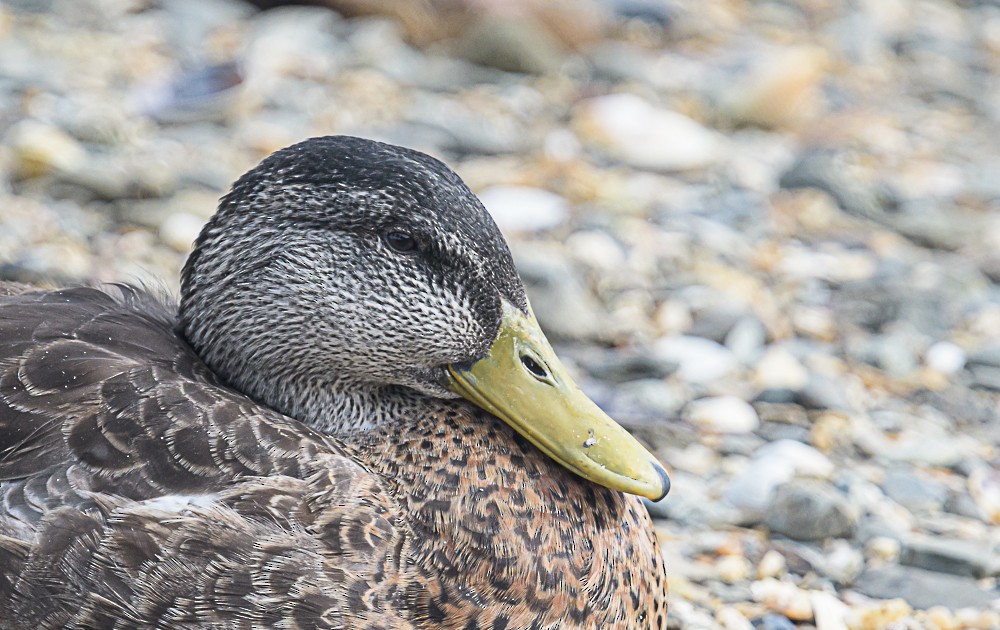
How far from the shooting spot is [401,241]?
10.6 feet

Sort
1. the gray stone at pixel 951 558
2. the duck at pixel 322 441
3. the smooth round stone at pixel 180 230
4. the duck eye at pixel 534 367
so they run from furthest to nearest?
the smooth round stone at pixel 180 230 < the gray stone at pixel 951 558 < the duck eye at pixel 534 367 < the duck at pixel 322 441

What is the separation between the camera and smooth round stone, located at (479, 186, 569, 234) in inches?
249

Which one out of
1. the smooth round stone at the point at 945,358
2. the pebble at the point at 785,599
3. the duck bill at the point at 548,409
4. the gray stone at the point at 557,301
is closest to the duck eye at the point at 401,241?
the duck bill at the point at 548,409

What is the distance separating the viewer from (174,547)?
2.84 meters

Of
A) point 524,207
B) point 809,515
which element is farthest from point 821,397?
point 524,207

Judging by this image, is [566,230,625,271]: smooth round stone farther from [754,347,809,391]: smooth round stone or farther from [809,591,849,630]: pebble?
[809,591,849,630]: pebble

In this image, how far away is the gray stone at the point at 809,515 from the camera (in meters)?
4.24

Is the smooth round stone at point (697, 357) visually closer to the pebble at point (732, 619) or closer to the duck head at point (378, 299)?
the pebble at point (732, 619)

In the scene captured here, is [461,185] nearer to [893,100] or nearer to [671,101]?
[671,101]

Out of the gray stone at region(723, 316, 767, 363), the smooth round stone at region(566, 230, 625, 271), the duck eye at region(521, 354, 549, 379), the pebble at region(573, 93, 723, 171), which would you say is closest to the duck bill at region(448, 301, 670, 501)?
the duck eye at region(521, 354, 549, 379)

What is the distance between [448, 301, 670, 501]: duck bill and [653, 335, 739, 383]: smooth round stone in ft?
6.59

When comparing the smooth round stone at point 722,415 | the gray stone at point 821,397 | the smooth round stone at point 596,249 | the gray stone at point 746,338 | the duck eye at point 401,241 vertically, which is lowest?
the smooth round stone at point 596,249

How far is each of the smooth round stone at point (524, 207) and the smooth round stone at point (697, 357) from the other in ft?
3.63

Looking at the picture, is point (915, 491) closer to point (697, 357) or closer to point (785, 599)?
point (785, 599)
